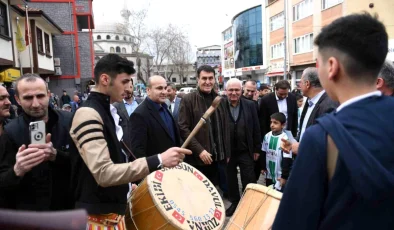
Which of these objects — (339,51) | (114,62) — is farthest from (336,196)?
(114,62)

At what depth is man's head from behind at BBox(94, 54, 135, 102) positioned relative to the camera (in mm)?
2438

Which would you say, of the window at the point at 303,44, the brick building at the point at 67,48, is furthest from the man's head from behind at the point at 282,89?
the window at the point at 303,44

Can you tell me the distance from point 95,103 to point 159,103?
2.05 m

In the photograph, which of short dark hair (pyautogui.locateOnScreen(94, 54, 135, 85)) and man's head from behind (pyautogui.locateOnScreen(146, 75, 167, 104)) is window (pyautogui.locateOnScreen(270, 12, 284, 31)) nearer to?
man's head from behind (pyautogui.locateOnScreen(146, 75, 167, 104))

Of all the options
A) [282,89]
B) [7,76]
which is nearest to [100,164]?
[282,89]

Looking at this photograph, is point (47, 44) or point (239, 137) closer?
point (239, 137)

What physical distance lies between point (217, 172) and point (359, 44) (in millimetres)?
5383

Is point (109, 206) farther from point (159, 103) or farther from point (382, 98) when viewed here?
point (159, 103)

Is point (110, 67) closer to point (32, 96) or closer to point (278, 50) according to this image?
point (32, 96)

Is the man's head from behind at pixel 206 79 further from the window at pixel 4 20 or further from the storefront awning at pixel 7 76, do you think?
the window at pixel 4 20

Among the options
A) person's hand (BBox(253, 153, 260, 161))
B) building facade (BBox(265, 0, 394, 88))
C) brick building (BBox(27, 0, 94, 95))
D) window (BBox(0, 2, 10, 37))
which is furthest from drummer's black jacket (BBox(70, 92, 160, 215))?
brick building (BBox(27, 0, 94, 95))

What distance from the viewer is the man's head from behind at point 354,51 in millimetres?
1272

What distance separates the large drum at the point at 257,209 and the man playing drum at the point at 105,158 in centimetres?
97

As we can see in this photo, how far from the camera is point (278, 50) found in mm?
39875
